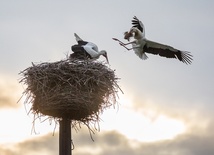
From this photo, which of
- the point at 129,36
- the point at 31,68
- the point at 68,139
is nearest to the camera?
the point at 68,139

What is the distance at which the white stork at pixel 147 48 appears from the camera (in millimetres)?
12688

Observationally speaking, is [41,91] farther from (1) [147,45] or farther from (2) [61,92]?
(1) [147,45]

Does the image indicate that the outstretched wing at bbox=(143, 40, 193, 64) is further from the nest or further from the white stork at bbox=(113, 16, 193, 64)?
the nest

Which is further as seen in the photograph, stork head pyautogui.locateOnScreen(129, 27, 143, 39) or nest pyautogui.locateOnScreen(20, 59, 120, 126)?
stork head pyautogui.locateOnScreen(129, 27, 143, 39)

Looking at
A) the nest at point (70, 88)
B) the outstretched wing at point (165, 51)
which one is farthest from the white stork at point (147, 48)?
the nest at point (70, 88)

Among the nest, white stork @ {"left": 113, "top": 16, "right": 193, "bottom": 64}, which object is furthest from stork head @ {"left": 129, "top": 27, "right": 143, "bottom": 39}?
the nest

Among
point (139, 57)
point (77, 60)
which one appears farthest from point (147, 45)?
point (77, 60)

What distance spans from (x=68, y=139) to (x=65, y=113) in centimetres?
53

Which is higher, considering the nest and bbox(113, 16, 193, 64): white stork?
bbox(113, 16, 193, 64): white stork

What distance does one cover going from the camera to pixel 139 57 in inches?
501

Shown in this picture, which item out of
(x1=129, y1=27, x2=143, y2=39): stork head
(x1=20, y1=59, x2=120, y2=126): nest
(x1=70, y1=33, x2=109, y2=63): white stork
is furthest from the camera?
(x1=129, y1=27, x2=143, y2=39): stork head

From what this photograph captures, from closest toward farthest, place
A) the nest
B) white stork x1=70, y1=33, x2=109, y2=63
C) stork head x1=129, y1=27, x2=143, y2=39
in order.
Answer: the nest < white stork x1=70, y1=33, x2=109, y2=63 < stork head x1=129, y1=27, x2=143, y2=39

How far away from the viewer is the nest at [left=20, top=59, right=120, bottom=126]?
9.70 m

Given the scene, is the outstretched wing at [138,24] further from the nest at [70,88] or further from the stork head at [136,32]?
the nest at [70,88]
